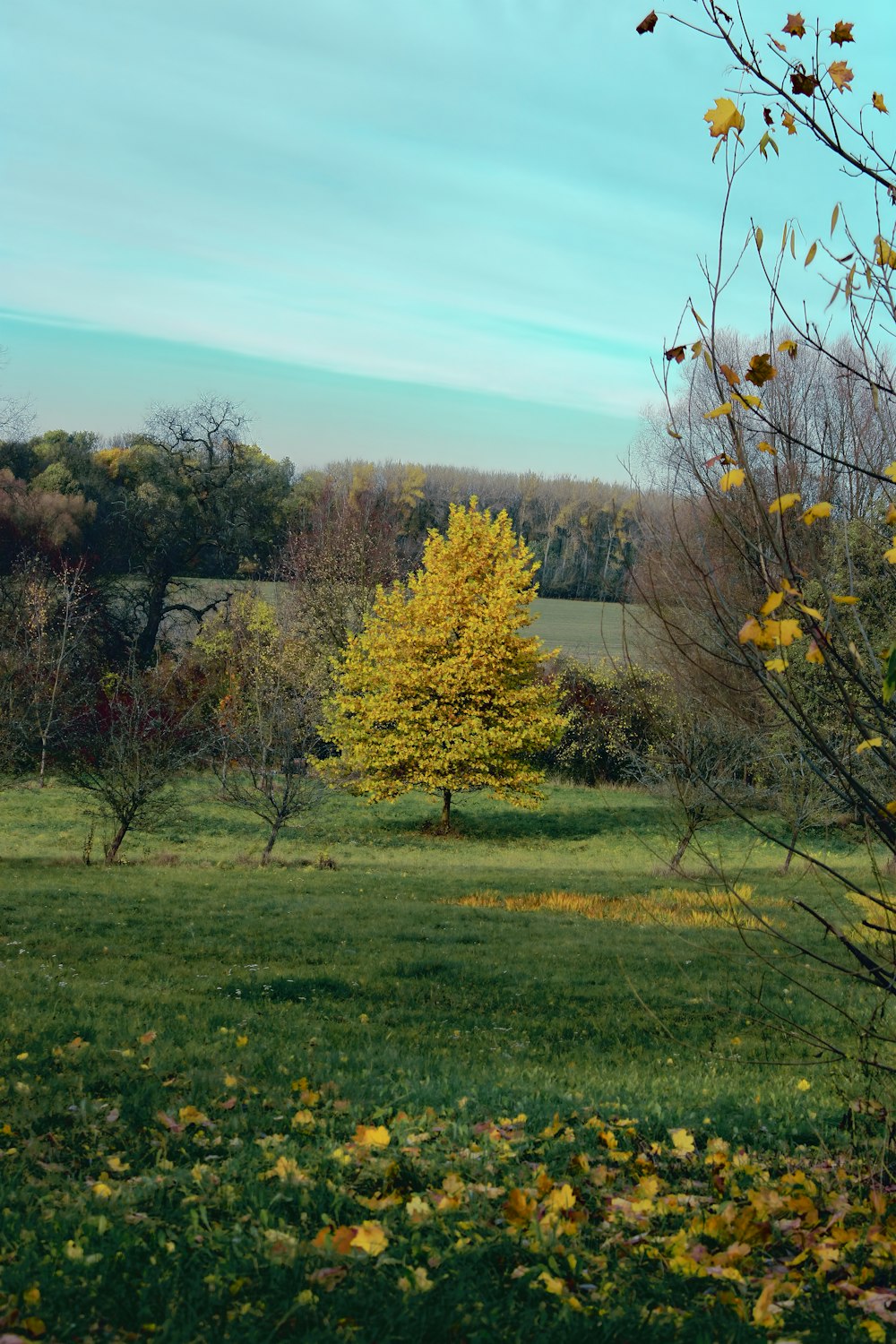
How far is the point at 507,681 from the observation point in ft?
94.1

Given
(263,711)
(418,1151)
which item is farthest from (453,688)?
(418,1151)

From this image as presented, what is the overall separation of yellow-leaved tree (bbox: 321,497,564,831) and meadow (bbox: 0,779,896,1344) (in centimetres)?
1623

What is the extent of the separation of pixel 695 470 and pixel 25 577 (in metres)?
41.3

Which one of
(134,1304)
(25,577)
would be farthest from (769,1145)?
(25,577)

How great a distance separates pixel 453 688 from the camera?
2797 cm

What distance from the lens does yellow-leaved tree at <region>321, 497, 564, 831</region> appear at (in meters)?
27.6

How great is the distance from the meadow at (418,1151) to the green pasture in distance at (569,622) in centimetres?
2469

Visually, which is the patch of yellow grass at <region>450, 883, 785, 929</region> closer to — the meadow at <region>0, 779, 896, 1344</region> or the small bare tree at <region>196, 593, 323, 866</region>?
the meadow at <region>0, 779, 896, 1344</region>

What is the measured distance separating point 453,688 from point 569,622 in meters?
39.9

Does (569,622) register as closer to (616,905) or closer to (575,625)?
(575,625)

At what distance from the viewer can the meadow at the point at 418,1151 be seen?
3234 mm

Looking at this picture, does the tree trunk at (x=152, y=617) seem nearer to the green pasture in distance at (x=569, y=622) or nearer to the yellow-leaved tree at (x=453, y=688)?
the green pasture in distance at (x=569, y=622)

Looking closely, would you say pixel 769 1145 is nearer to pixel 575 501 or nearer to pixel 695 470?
pixel 695 470

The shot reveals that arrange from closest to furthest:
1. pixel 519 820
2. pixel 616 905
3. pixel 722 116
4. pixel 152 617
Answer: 1. pixel 722 116
2. pixel 616 905
3. pixel 519 820
4. pixel 152 617
